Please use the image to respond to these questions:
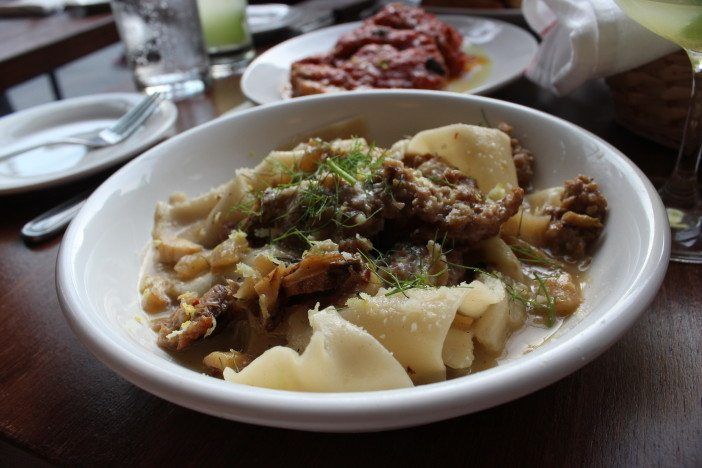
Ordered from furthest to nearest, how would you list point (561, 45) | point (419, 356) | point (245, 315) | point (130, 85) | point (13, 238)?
point (130, 85) < point (561, 45) < point (13, 238) < point (245, 315) < point (419, 356)

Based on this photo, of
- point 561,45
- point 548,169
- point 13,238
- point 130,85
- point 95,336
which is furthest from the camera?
point 130,85

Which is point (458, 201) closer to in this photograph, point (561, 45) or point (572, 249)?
point (572, 249)

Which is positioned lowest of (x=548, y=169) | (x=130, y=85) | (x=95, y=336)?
(x=130, y=85)

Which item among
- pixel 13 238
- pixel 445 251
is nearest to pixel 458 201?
pixel 445 251

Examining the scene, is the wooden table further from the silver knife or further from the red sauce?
the red sauce

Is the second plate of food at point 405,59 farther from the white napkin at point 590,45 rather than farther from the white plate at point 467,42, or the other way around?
the white napkin at point 590,45

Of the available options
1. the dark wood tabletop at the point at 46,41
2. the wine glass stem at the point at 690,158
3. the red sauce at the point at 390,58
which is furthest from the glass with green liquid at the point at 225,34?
the wine glass stem at the point at 690,158
